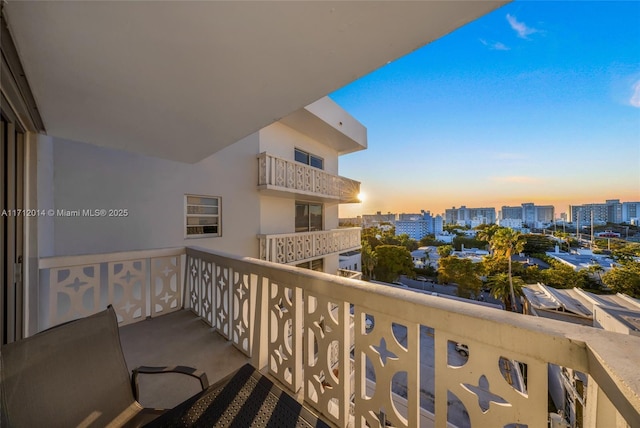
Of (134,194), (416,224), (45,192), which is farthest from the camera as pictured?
(416,224)

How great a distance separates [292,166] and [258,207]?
1635 millimetres

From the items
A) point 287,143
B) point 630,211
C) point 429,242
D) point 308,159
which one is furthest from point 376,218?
point 287,143

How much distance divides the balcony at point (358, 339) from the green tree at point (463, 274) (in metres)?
29.5

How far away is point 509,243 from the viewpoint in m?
20.2

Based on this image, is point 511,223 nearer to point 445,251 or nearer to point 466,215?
point 445,251

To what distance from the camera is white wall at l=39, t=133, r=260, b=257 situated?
349 cm

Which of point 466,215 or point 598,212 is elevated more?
point 598,212

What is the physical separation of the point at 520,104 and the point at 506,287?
16.3 meters

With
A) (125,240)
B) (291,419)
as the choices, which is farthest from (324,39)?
(125,240)

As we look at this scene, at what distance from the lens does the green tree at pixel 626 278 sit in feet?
29.2

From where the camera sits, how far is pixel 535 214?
71.2ft

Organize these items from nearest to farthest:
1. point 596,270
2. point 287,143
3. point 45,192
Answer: point 45,192
point 287,143
point 596,270

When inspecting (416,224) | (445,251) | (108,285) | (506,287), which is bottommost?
(506,287)

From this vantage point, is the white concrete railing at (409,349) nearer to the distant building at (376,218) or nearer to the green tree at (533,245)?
the green tree at (533,245)
